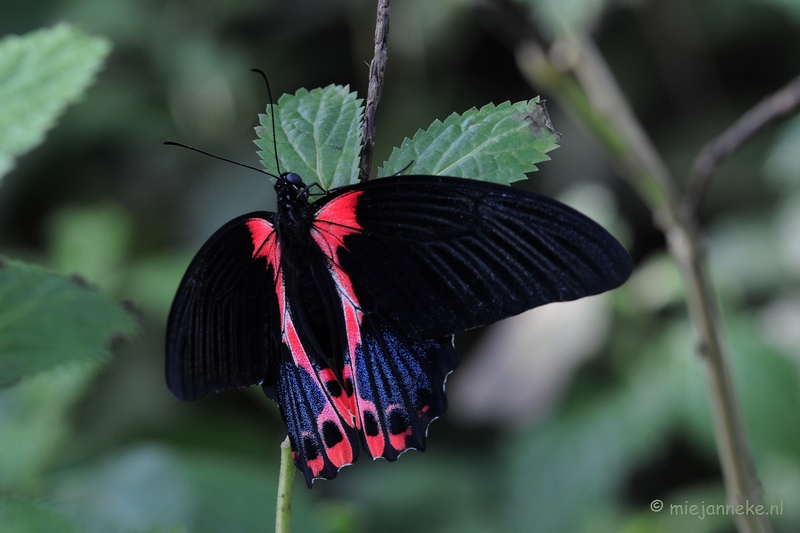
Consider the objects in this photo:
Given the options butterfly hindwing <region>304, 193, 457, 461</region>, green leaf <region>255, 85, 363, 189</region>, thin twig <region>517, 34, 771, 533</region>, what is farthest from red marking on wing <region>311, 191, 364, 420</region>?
thin twig <region>517, 34, 771, 533</region>

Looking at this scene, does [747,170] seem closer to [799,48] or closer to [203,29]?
[799,48]

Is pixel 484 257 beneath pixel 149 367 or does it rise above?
beneath

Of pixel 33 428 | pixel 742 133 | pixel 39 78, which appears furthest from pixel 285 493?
pixel 33 428

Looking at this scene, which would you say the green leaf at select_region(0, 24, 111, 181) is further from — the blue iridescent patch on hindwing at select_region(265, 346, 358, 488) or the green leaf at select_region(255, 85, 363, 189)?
Result: the blue iridescent patch on hindwing at select_region(265, 346, 358, 488)

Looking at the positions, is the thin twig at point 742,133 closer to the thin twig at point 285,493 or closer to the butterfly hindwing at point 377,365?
the butterfly hindwing at point 377,365

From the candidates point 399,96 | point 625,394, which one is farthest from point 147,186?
point 625,394

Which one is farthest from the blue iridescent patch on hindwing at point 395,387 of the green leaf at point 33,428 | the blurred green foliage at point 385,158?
the green leaf at point 33,428
